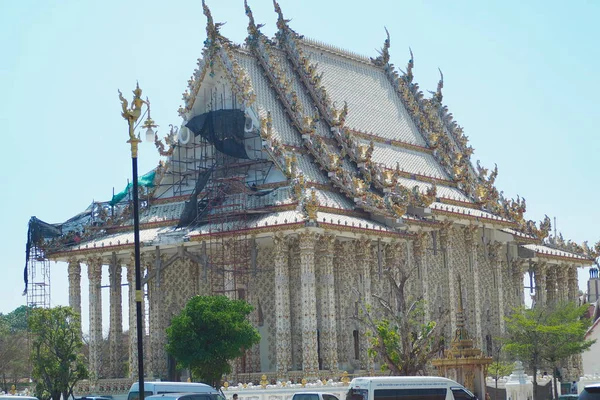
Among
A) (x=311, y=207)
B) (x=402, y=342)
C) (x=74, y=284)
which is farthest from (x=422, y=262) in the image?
(x=74, y=284)

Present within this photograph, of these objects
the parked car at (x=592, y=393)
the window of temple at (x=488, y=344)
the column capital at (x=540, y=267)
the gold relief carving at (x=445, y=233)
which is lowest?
the parked car at (x=592, y=393)

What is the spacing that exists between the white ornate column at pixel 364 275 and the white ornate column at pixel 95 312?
1043 centimetres

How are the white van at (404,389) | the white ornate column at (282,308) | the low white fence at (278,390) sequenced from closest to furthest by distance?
the white van at (404,389)
the low white fence at (278,390)
the white ornate column at (282,308)

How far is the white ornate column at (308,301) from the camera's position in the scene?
159ft

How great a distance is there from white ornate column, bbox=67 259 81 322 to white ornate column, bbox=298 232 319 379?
34.6 feet

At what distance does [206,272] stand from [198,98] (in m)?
7.95

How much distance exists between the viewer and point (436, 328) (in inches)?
1746

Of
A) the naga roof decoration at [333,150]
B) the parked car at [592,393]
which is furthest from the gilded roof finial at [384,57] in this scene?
the parked car at [592,393]

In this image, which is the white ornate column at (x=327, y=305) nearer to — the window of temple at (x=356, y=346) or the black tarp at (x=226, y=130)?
the window of temple at (x=356, y=346)

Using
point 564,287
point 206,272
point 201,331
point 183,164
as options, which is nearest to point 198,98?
point 183,164

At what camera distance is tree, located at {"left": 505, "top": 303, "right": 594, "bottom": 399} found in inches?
2158

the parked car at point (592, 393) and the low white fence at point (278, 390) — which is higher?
the parked car at point (592, 393)

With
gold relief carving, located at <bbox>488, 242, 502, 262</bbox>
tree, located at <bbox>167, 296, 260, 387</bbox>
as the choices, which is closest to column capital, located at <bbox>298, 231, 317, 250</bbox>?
tree, located at <bbox>167, 296, 260, 387</bbox>

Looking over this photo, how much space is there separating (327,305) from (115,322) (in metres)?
9.55
